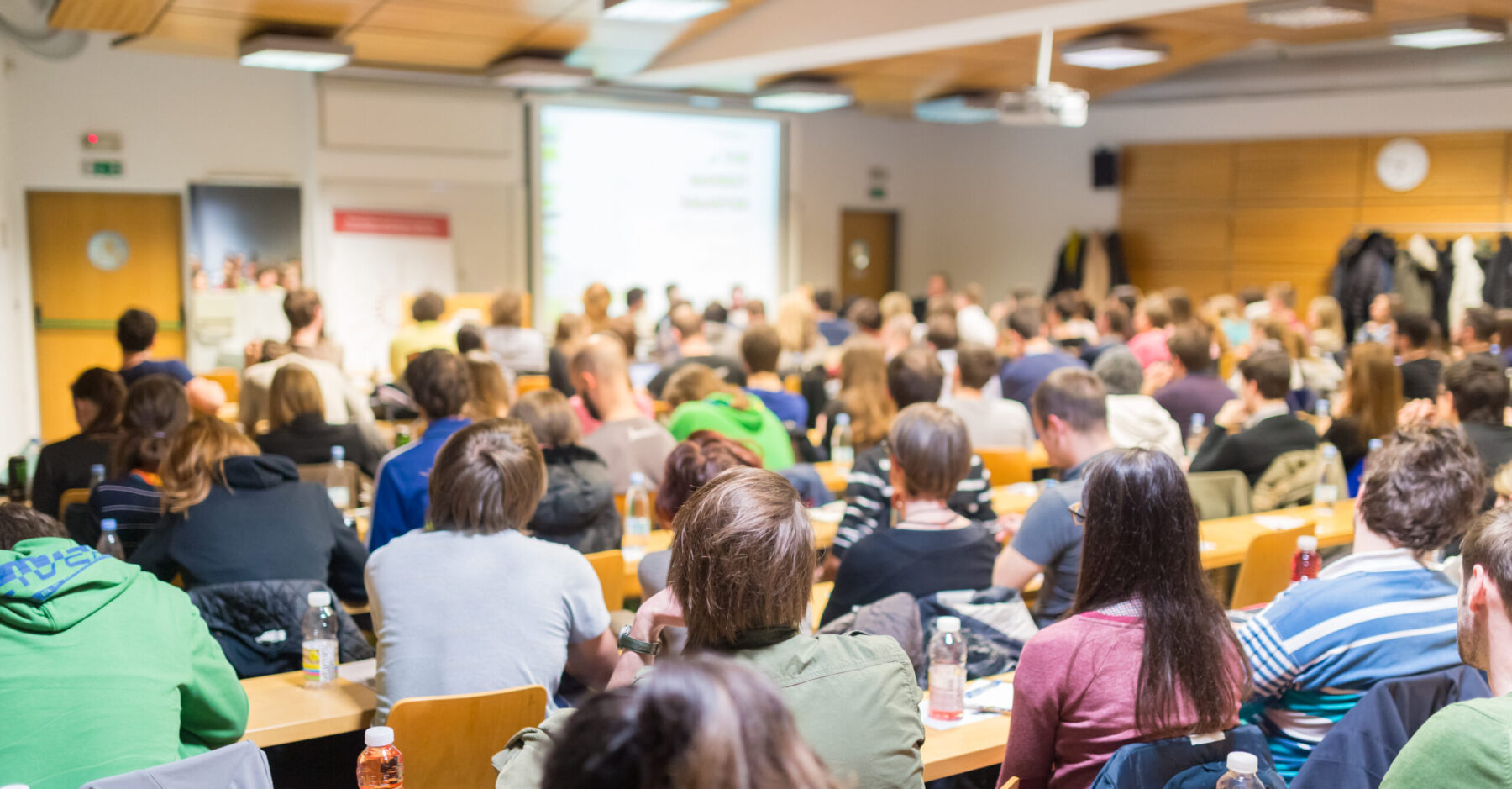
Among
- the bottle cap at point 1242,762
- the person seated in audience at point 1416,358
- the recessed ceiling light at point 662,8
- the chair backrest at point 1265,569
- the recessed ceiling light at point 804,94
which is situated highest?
the recessed ceiling light at point 804,94

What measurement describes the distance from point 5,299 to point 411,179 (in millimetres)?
3314

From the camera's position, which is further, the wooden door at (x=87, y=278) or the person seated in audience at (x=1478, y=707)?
the wooden door at (x=87, y=278)

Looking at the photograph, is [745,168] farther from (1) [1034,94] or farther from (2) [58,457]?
(2) [58,457]

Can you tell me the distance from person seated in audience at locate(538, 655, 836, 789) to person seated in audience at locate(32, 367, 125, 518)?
13.0 feet

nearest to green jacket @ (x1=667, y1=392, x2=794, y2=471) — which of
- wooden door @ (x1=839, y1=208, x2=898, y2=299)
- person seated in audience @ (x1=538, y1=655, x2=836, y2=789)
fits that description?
person seated in audience @ (x1=538, y1=655, x2=836, y2=789)

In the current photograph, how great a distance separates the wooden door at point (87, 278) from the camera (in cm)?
928

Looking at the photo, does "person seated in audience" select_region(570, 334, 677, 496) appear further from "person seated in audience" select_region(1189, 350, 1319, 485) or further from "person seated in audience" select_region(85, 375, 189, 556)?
"person seated in audience" select_region(1189, 350, 1319, 485)

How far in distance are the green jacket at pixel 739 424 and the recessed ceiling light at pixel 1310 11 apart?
13.2ft

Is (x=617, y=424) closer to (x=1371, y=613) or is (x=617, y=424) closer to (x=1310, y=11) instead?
(x=1371, y=613)

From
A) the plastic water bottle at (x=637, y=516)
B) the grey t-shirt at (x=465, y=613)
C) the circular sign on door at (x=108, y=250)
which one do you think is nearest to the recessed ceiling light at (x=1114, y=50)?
the plastic water bottle at (x=637, y=516)

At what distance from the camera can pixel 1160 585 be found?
7.18 ft

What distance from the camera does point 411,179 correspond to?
34.2 feet

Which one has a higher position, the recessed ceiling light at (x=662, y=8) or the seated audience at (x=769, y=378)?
the recessed ceiling light at (x=662, y=8)

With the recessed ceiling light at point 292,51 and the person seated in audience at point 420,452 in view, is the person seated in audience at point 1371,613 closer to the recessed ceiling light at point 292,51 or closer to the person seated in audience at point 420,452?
the person seated in audience at point 420,452
